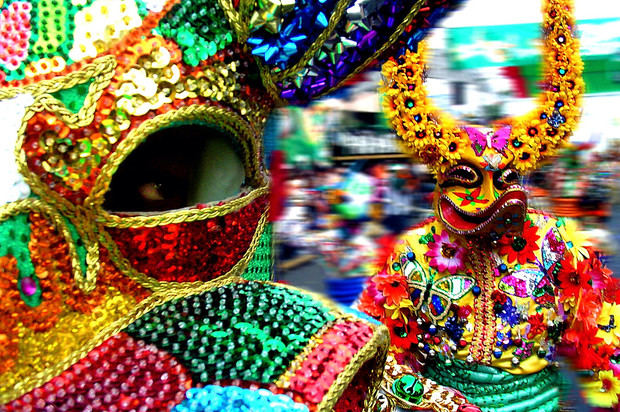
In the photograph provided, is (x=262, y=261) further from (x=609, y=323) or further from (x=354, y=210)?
(x=609, y=323)

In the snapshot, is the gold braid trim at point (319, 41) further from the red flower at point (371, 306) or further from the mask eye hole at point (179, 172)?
the red flower at point (371, 306)

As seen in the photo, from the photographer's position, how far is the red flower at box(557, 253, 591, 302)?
245cm

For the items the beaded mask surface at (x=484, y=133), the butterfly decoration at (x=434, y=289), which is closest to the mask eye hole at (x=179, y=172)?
the beaded mask surface at (x=484, y=133)

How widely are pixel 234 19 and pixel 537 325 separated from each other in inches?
79.1

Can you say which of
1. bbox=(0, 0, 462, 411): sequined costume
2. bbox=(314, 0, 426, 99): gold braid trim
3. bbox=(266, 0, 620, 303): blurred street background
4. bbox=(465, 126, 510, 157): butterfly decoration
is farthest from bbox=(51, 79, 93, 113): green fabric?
bbox=(465, 126, 510, 157): butterfly decoration

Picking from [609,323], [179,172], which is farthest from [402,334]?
[179,172]

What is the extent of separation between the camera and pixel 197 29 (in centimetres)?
96

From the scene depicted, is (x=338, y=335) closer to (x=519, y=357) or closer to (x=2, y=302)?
(x=2, y=302)

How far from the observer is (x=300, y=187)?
2.32 m

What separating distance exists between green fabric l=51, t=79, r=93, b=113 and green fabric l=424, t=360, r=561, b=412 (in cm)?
208

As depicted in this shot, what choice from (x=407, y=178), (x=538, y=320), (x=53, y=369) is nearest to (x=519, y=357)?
(x=538, y=320)

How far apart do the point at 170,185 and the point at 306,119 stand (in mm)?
1141

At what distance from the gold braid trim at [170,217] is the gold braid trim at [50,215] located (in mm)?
55

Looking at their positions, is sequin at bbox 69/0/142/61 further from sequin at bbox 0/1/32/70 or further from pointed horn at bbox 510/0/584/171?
pointed horn at bbox 510/0/584/171
